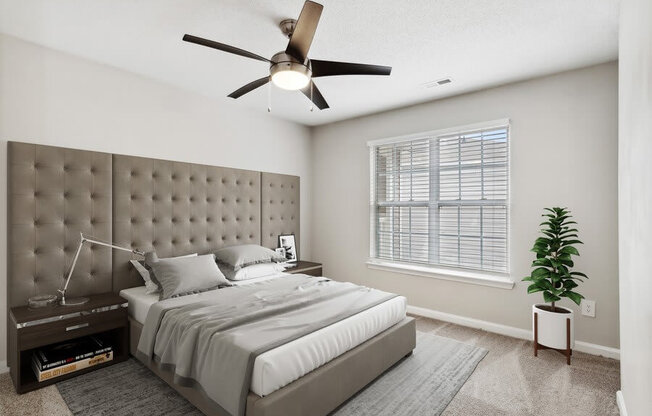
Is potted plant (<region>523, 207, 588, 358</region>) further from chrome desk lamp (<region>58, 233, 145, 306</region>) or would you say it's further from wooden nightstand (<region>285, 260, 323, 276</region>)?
chrome desk lamp (<region>58, 233, 145, 306</region>)

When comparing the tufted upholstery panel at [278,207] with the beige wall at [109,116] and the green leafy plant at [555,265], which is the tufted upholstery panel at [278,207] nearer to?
the beige wall at [109,116]

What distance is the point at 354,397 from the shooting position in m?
2.21

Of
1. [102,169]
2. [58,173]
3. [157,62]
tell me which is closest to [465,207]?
[157,62]

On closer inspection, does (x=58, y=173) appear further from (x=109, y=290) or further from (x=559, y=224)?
(x=559, y=224)

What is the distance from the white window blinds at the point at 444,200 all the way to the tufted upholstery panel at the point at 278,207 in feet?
3.70

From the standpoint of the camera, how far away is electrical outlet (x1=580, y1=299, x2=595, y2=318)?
2.87 meters

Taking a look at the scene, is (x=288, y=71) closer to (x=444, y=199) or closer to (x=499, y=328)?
(x=444, y=199)

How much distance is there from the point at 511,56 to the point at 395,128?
161 cm

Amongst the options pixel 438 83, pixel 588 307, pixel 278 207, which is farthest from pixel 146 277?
pixel 588 307

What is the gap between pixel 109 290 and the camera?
2.91 meters

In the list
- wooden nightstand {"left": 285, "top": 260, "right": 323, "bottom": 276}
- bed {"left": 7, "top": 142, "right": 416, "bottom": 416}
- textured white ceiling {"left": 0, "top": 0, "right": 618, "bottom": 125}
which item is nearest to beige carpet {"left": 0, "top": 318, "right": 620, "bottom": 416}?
bed {"left": 7, "top": 142, "right": 416, "bottom": 416}

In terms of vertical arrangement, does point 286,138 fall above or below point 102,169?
above

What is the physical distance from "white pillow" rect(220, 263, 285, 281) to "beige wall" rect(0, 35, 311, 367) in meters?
1.28

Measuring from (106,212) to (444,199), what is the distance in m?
3.44
